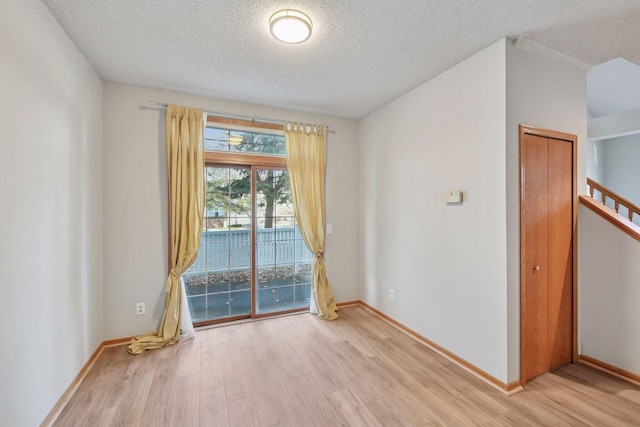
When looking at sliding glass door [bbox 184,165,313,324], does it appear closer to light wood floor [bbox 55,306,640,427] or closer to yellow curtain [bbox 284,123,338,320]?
yellow curtain [bbox 284,123,338,320]

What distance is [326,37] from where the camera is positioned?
205 centimetres

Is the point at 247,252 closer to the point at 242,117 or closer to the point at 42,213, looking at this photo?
the point at 242,117

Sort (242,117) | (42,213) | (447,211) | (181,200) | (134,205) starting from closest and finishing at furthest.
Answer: (42,213), (447,211), (134,205), (181,200), (242,117)

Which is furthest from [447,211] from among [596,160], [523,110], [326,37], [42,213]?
[596,160]

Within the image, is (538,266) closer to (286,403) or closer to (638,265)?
(638,265)

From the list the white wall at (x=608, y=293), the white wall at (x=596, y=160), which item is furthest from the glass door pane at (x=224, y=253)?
the white wall at (x=596, y=160)

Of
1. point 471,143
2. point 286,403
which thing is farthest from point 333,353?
point 471,143

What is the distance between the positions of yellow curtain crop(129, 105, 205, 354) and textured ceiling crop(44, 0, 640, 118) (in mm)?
396

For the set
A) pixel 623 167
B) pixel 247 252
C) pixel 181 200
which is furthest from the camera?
pixel 623 167

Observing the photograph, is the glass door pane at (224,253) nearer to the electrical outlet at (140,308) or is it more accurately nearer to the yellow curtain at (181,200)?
the yellow curtain at (181,200)

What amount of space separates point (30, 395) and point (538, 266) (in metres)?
3.68

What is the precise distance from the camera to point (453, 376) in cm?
225

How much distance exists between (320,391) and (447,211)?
6.38ft

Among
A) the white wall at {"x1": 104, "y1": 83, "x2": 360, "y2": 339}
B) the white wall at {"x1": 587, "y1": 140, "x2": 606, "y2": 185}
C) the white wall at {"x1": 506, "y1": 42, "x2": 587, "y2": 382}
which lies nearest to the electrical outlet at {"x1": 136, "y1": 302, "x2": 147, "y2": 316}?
the white wall at {"x1": 104, "y1": 83, "x2": 360, "y2": 339}
